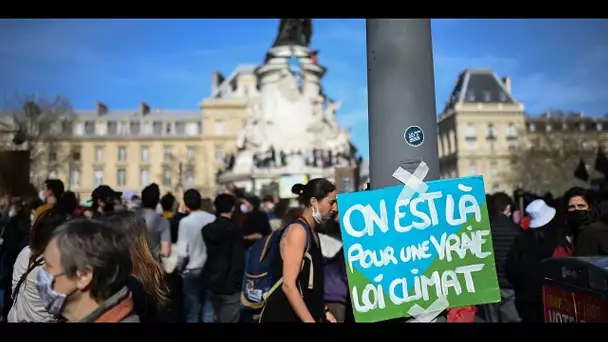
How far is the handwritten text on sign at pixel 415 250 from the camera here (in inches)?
114

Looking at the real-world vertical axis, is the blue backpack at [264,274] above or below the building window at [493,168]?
below

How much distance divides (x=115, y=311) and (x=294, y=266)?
139cm

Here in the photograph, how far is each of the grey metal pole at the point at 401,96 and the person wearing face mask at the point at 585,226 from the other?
232cm

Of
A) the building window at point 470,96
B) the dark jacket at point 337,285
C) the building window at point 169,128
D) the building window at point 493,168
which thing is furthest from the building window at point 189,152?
the dark jacket at point 337,285

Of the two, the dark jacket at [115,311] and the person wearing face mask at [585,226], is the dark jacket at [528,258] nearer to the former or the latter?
the person wearing face mask at [585,226]

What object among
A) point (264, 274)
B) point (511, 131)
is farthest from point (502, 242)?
point (511, 131)

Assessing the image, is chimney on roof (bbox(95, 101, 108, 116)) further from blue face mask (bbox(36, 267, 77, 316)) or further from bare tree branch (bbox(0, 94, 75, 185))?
blue face mask (bbox(36, 267, 77, 316))

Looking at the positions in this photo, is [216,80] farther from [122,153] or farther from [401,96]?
[401,96]

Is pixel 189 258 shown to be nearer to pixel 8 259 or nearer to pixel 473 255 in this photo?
pixel 8 259

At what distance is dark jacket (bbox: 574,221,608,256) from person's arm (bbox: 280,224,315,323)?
7.92 feet

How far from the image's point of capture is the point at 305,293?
3492 mm
